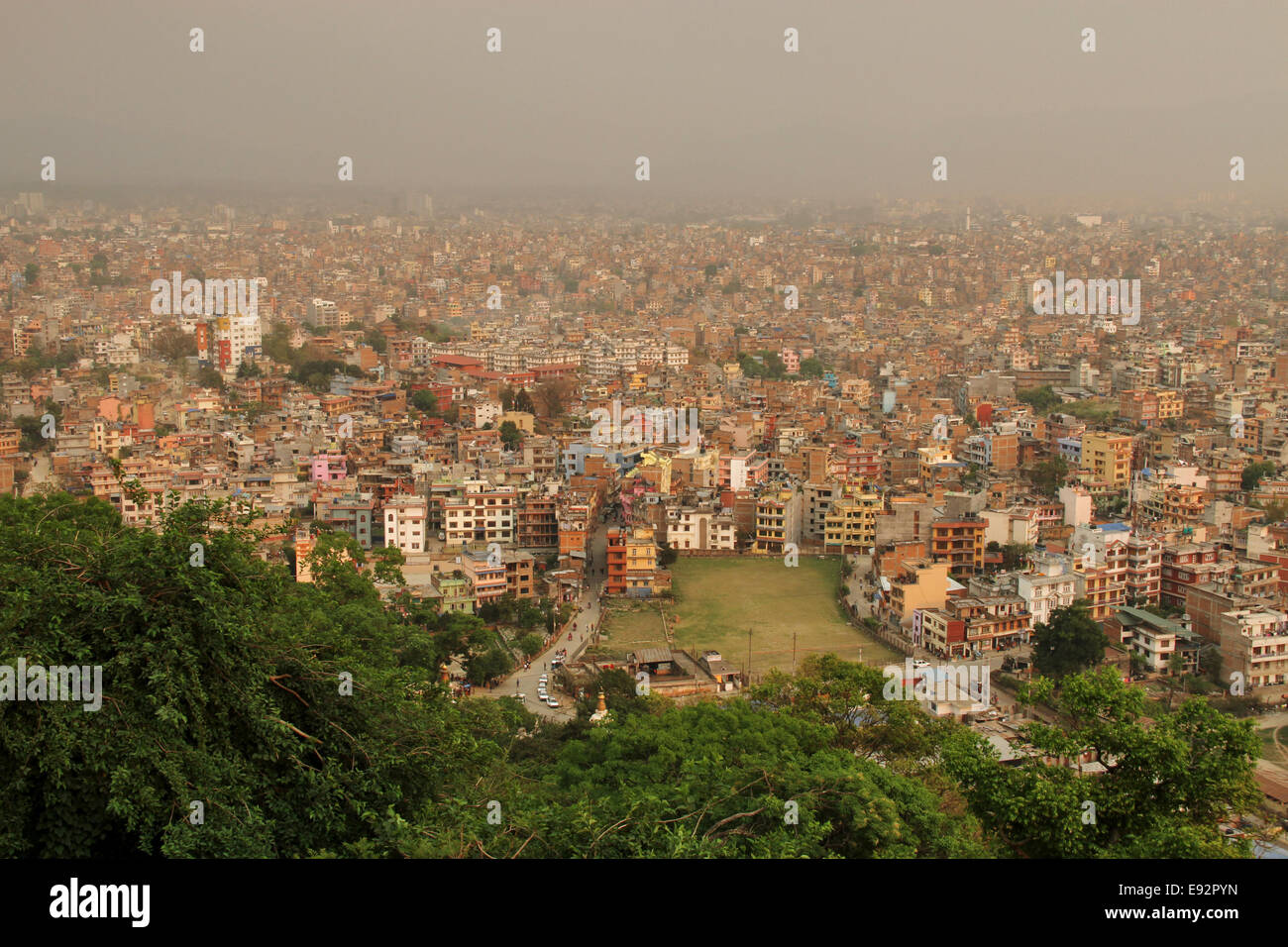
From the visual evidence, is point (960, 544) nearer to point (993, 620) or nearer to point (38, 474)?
point (993, 620)

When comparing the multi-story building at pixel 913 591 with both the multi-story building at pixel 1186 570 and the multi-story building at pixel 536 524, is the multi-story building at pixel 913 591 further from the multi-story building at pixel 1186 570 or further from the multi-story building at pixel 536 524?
the multi-story building at pixel 536 524

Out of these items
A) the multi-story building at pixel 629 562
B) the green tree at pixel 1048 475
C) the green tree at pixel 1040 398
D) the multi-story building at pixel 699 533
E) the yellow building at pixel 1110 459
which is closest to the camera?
the multi-story building at pixel 629 562

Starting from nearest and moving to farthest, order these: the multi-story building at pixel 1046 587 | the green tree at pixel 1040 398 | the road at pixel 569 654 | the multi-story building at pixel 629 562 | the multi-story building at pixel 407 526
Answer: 1. the road at pixel 569 654
2. the multi-story building at pixel 1046 587
3. the multi-story building at pixel 629 562
4. the multi-story building at pixel 407 526
5. the green tree at pixel 1040 398

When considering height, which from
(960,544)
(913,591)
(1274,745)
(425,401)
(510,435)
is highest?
(425,401)

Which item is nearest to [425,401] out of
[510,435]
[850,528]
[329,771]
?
[510,435]

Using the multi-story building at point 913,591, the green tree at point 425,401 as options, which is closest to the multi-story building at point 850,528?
the multi-story building at point 913,591

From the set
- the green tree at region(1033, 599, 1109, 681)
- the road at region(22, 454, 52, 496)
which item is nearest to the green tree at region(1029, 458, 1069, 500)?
the green tree at region(1033, 599, 1109, 681)

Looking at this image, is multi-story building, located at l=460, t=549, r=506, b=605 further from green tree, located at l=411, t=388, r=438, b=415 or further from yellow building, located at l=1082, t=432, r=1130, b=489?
green tree, located at l=411, t=388, r=438, b=415
